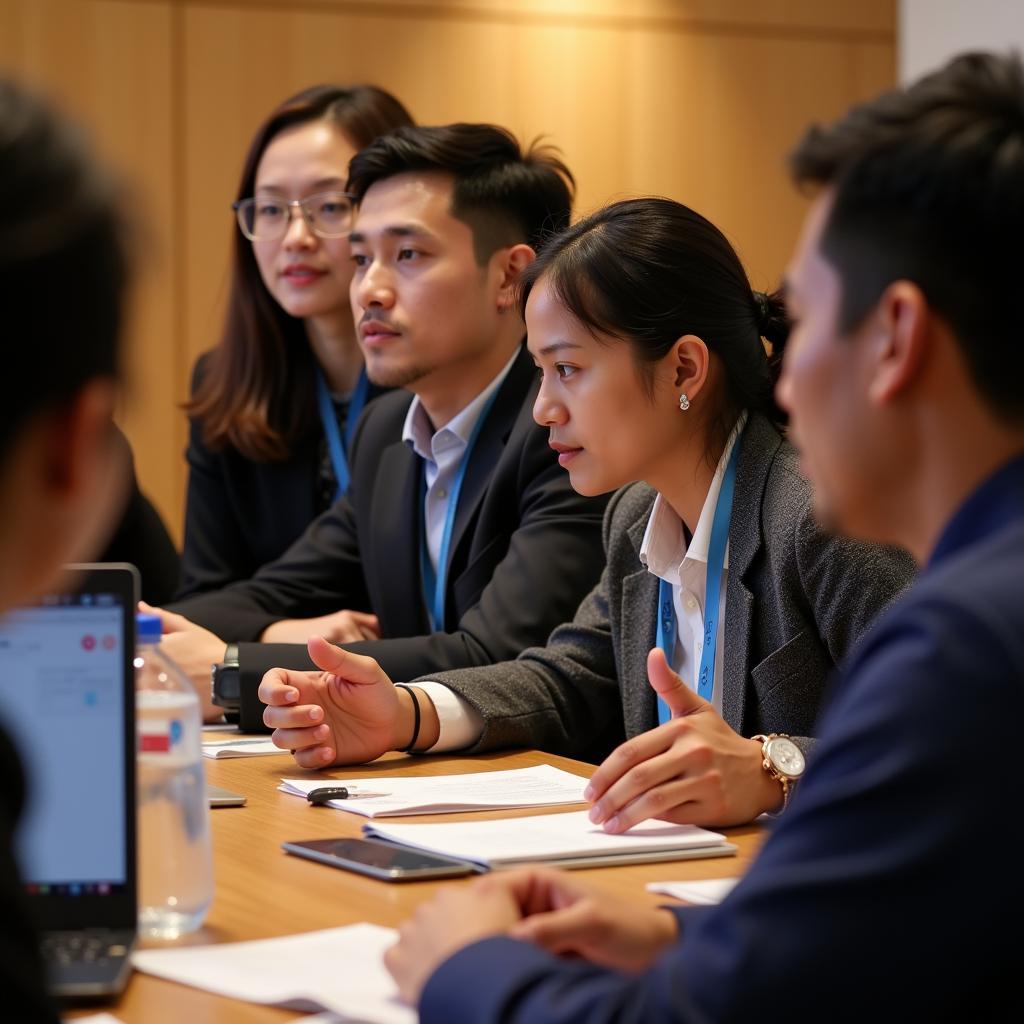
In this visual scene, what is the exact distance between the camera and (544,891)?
118 centimetres

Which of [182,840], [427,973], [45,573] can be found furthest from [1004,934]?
[182,840]

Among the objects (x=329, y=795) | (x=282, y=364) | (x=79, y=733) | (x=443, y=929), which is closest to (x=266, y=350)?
(x=282, y=364)

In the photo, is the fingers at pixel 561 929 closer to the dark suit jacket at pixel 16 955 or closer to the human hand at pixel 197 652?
the dark suit jacket at pixel 16 955

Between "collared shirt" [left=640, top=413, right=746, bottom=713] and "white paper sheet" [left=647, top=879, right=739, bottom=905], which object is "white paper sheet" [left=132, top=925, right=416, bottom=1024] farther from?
"collared shirt" [left=640, top=413, right=746, bottom=713]

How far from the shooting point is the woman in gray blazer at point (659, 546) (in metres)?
2.07

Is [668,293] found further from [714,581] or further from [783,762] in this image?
[783,762]

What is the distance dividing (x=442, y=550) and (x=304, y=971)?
1.82 metres

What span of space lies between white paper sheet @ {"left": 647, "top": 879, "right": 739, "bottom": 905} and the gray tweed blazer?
0.40m

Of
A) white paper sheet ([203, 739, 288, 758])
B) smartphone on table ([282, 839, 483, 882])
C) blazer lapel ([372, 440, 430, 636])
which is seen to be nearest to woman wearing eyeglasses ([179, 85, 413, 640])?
blazer lapel ([372, 440, 430, 636])

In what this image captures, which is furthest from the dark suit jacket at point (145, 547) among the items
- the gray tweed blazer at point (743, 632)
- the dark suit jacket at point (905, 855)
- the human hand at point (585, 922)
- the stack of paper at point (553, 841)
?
the dark suit jacket at point (905, 855)

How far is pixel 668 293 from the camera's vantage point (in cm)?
228

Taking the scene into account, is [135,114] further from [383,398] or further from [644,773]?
[644,773]

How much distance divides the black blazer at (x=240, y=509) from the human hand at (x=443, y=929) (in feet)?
8.45

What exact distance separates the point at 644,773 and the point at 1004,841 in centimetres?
89
